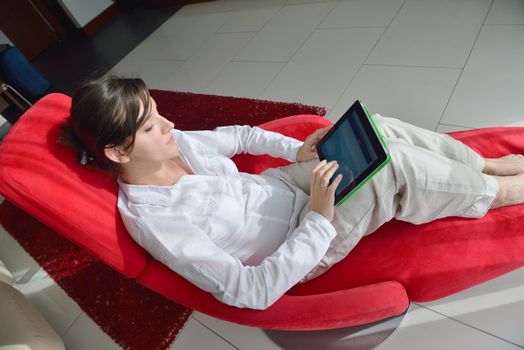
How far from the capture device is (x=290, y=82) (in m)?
2.45

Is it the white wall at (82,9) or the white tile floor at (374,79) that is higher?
the white wall at (82,9)

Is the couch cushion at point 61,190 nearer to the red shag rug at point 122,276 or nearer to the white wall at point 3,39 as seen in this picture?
the red shag rug at point 122,276

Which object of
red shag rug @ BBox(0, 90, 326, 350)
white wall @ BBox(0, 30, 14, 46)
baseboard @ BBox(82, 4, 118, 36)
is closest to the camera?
red shag rug @ BBox(0, 90, 326, 350)

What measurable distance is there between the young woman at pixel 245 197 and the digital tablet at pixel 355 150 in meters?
0.04

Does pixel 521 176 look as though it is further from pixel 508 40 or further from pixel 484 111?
pixel 508 40

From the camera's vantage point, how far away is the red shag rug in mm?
1524

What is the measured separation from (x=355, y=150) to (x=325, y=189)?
5.3 inches

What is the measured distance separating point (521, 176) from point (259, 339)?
1088mm

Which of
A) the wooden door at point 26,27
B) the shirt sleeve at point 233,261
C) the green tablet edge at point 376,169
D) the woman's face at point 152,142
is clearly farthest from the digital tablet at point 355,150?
the wooden door at point 26,27

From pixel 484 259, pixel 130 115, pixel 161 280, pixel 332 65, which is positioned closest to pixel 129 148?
pixel 130 115

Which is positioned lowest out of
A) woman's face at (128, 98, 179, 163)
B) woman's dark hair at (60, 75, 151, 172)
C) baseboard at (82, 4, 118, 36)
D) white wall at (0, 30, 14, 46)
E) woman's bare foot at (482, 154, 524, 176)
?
woman's bare foot at (482, 154, 524, 176)

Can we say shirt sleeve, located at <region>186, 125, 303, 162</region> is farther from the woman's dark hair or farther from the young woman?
the woman's dark hair

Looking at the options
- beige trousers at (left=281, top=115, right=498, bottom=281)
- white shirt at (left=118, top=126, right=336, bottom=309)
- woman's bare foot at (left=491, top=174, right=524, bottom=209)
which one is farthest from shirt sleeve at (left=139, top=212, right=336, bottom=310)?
woman's bare foot at (left=491, top=174, right=524, bottom=209)

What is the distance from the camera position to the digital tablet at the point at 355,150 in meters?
0.84
